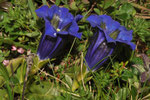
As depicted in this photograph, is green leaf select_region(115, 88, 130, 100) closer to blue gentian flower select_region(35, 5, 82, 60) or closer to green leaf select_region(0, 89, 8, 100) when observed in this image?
blue gentian flower select_region(35, 5, 82, 60)

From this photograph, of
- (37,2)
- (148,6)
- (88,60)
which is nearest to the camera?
(88,60)

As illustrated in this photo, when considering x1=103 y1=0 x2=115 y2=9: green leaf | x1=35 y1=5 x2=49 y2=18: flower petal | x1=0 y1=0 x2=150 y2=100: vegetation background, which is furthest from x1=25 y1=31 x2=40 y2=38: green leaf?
x1=103 y1=0 x2=115 y2=9: green leaf

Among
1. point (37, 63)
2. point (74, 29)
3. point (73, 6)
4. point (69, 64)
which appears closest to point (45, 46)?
point (37, 63)

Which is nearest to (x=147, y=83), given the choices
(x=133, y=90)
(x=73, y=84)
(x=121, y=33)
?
(x=133, y=90)

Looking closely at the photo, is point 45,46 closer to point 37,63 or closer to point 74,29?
point 37,63

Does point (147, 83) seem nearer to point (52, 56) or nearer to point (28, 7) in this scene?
point (52, 56)

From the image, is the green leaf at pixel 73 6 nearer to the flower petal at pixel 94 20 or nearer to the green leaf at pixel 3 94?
the flower petal at pixel 94 20
